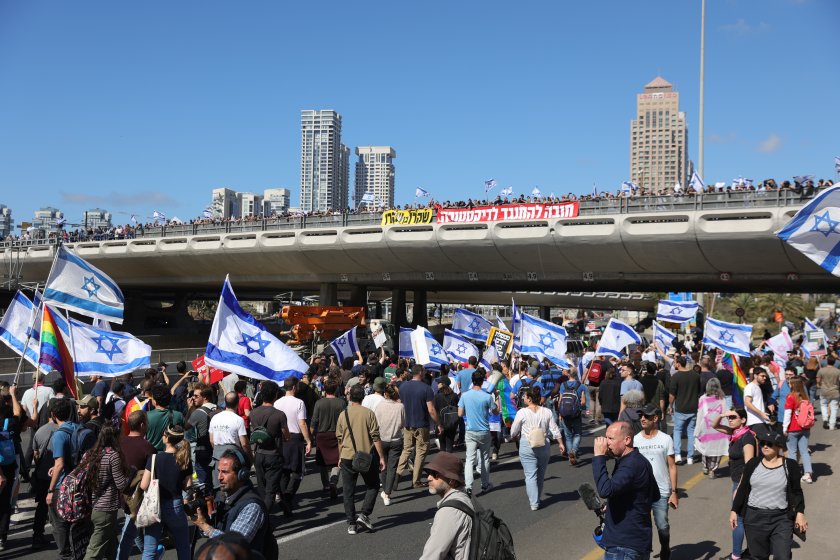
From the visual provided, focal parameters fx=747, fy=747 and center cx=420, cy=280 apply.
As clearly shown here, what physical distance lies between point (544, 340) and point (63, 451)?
11017mm

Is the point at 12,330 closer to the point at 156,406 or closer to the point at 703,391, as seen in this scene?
the point at 156,406

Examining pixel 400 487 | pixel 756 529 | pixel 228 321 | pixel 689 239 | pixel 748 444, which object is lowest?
pixel 400 487

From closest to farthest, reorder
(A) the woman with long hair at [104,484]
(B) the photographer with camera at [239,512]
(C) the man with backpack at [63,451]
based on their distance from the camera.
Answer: (B) the photographer with camera at [239,512] → (A) the woman with long hair at [104,484] → (C) the man with backpack at [63,451]

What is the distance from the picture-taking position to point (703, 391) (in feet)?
41.0

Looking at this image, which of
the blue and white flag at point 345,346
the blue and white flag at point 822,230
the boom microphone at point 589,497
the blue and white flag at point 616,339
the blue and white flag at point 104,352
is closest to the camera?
the boom microphone at point 589,497

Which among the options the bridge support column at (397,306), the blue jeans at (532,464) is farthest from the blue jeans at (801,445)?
the bridge support column at (397,306)

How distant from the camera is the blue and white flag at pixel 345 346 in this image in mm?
16688

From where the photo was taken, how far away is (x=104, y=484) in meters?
6.21

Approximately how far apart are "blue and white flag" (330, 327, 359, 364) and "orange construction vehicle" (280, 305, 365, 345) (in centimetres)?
1252

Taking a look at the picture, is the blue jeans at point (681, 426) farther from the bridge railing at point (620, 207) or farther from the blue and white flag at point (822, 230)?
the bridge railing at point (620, 207)

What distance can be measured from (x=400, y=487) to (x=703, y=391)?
5.38m

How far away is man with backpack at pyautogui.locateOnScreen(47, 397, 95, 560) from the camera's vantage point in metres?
7.15

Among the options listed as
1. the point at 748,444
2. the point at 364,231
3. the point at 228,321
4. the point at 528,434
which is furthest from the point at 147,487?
the point at 364,231

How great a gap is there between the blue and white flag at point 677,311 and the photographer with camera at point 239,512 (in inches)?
863
